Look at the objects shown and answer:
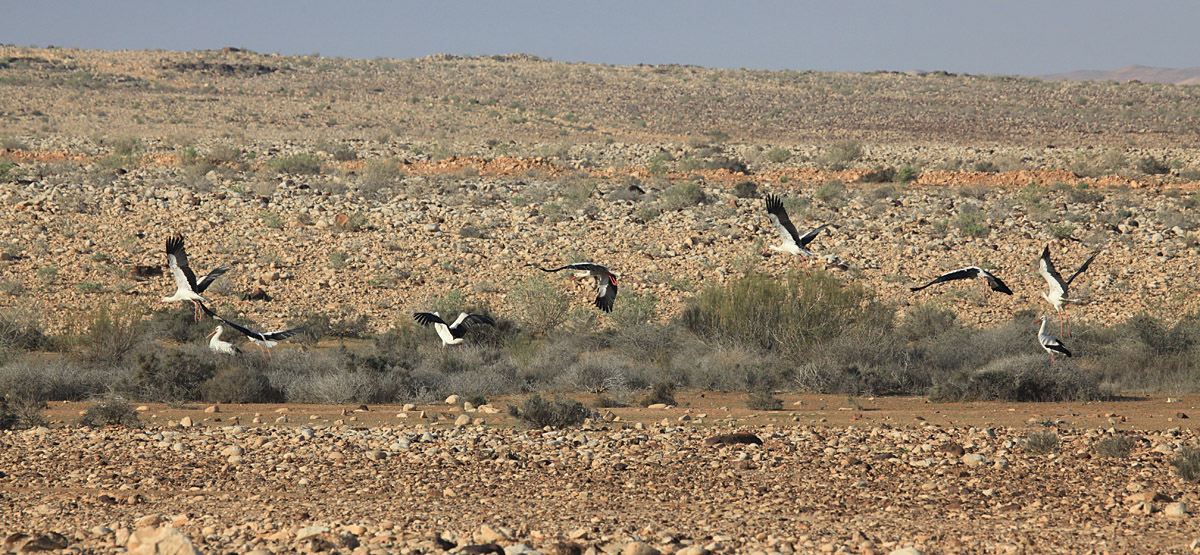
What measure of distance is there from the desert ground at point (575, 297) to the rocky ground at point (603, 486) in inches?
1.4

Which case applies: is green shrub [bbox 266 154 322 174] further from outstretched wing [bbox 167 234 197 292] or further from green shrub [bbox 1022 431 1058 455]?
green shrub [bbox 1022 431 1058 455]

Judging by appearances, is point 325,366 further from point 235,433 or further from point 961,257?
point 961,257

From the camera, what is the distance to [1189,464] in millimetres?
7543

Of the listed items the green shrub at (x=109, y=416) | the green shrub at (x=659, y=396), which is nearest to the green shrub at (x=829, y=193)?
the green shrub at (x=659, y=396)

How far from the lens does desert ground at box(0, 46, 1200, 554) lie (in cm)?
638

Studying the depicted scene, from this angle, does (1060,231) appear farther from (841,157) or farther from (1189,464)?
(1189,464)

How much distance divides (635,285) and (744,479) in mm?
11294

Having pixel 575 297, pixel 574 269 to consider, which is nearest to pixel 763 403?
pixel 574 269

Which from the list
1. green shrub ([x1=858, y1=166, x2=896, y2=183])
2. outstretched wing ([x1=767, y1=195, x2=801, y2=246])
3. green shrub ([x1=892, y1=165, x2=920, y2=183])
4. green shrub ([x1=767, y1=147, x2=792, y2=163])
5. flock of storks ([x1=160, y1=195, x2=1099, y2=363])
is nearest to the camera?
flock of storks ([x1=160, y1=195, x2=1099, y2=363])

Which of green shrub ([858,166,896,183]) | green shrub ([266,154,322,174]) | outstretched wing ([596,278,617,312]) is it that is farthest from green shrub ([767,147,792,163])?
outstretched wing ([596,278,617,312])

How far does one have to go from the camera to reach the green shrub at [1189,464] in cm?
752

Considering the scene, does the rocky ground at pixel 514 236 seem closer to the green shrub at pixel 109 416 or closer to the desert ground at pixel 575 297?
the desert ground at pixel 575 297

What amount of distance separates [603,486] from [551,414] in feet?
8.36

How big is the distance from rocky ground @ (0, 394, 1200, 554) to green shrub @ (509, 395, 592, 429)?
210 mm
